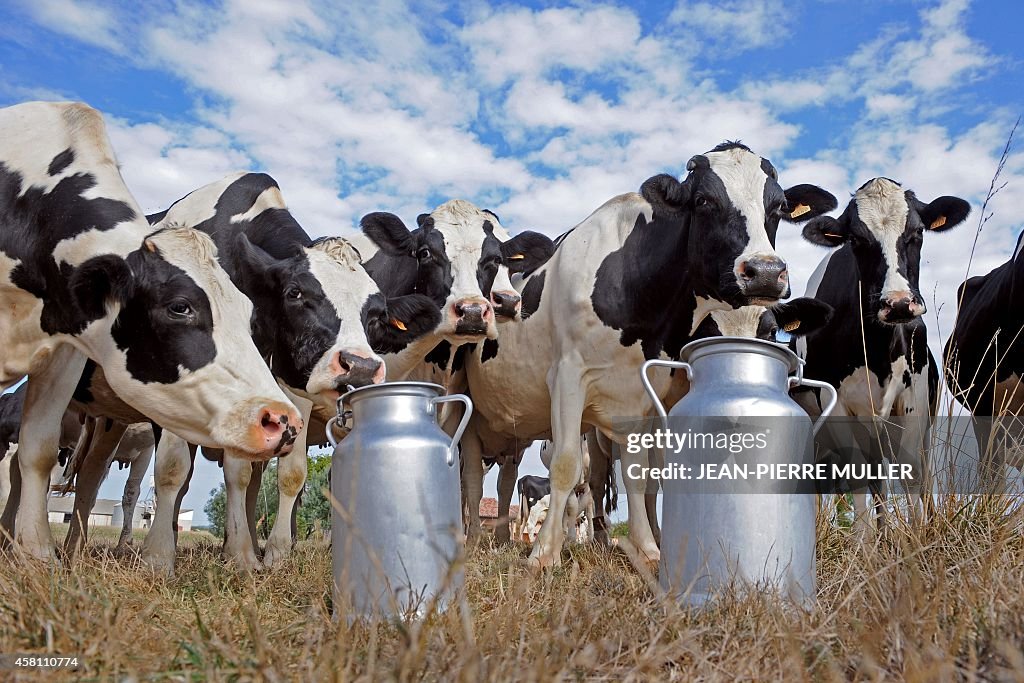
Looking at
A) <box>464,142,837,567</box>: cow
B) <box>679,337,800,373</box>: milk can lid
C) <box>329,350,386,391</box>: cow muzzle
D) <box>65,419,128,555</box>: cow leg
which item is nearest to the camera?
<box>679,337,800,373</box>: milk can lid

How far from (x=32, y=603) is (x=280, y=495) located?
11.4 feet

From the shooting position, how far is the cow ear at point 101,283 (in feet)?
14.0

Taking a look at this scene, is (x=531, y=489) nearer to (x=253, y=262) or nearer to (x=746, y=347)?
(x=253, y=262)

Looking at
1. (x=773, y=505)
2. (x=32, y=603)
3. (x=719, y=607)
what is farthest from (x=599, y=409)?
(x=32, y=603)

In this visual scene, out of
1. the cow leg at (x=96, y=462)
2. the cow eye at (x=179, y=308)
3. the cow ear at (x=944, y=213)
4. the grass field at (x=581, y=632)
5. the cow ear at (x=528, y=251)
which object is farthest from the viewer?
the cow ear at (x=528, y=251)

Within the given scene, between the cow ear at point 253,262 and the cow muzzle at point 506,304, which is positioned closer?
the cow ear at point 253,262

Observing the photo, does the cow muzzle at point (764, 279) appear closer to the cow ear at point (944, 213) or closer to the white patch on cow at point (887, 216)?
the white patch on cow at point (887, 216)

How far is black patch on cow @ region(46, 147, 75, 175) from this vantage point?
4989 millimetres

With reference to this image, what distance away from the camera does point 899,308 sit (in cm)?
606

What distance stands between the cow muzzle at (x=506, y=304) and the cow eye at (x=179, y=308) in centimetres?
282

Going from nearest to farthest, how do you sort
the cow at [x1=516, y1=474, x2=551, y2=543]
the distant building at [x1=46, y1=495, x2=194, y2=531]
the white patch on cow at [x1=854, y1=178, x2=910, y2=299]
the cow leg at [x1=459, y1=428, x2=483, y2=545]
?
the white patch on cow at [x1=854, y1=178, x2=910, y2=299], the cow leg at [x1=459, y1=428, x2=483, y2=545], the cow at [x1=516, y1=474, x2=551, y2=543], the distant building at [x1=46, y1=495, x2=194, y2=531]

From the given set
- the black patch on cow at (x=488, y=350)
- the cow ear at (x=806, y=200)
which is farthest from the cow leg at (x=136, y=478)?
the cow ear at (x=806, y=200)

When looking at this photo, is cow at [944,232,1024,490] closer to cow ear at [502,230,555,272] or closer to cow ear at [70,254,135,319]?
cow ear at [502,230,555,272]

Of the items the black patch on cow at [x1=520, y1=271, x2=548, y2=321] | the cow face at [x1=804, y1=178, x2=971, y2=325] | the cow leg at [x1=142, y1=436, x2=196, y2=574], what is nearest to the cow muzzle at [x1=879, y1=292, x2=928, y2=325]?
the cow face at [x1=804, y1=178, x2=971, y2=325]
